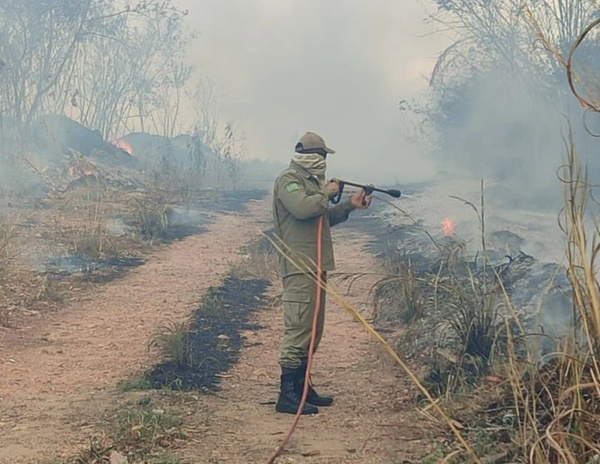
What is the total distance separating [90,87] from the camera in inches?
1117

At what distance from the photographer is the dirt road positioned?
12.9 feet

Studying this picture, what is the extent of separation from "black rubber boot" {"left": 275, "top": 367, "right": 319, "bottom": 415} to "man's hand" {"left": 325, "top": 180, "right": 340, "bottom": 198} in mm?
1021

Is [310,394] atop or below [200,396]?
atop

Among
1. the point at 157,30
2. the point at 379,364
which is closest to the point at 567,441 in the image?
the point at 379,364

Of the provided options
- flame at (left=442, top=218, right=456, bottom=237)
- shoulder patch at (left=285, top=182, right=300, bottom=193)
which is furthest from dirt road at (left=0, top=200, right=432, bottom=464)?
flame at (left=442, top=218, right=456, bottom=237)

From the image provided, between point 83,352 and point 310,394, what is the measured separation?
2245 millimetres

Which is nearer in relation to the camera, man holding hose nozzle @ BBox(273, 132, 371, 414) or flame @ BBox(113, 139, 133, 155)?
man holding hose nozzle @ BBox(273, 132, 371, 414)

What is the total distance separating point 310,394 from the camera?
4.72 metres

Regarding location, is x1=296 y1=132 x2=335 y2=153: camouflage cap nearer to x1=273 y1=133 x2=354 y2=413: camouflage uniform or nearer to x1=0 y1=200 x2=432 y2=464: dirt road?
x1=273 y1=133 x2=354 y2=413: camouflage uniform

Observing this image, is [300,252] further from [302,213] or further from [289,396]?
[289,396]

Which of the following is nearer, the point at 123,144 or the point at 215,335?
the point at 215,335

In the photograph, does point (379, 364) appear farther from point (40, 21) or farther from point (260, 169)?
point (260, 169)

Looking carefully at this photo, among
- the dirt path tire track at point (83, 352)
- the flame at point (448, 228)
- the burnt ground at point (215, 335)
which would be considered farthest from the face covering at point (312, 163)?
the flame at point (448, 228)

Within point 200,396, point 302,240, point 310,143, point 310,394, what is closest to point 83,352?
point 200,396
